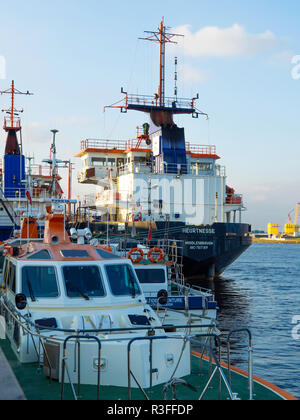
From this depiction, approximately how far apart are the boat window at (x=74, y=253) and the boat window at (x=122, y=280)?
66 centimetres

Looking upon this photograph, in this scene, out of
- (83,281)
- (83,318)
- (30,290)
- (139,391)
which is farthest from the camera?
(83,281)

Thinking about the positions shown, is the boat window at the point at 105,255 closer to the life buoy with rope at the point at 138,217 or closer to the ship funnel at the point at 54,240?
the ship funnel at the point at 54,240

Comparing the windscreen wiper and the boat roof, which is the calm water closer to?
the boat roof

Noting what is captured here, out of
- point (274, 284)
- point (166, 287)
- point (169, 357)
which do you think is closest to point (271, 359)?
point (166, 287)

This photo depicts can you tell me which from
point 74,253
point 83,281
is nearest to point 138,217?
point 74,253

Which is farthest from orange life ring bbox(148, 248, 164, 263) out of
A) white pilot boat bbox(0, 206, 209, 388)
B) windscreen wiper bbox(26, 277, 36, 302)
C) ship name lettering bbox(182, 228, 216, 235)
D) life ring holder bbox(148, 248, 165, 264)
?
ship name lettering bbox(182, 228, 216, 235)

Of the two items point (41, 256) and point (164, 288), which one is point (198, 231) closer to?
point (164, 288)

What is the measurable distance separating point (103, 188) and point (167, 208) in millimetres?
11940

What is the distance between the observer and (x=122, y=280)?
11.9 metres

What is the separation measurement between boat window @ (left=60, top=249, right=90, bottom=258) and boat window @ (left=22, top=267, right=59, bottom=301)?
0.50 meters

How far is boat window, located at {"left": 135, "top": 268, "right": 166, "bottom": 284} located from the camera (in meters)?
20.9

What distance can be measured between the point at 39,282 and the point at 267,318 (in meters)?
17.6

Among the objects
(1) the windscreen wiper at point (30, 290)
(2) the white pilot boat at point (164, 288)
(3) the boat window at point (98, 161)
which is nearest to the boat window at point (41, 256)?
(1) the windscreen wiper at point (30, 290)

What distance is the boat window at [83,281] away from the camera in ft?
37.3
